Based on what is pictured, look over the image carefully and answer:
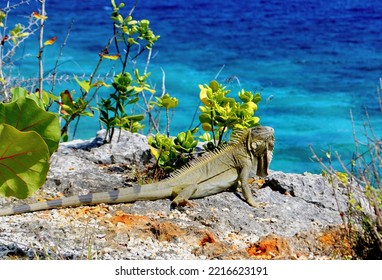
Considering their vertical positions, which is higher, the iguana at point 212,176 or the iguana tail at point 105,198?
the iguana at point 212,176

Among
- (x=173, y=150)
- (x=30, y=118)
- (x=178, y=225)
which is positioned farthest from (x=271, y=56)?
(x=30, y=118)

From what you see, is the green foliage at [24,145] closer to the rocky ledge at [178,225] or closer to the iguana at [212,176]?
the rocky ledge at [178,225]

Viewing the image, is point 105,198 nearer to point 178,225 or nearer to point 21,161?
point 178,225

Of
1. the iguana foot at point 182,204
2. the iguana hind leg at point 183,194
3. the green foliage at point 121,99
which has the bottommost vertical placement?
the iguana foot at point 182,204

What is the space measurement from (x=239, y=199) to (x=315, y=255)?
0.82 m

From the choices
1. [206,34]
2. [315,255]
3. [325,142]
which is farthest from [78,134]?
[315,255]

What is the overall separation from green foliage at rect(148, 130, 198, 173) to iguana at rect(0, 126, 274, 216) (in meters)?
0.13

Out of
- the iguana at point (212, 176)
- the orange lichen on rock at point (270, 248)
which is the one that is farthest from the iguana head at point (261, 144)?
the orange lichen on rock at point (270, 248)

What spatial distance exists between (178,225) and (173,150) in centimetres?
81

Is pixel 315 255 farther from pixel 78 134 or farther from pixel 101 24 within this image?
pixel 101 24

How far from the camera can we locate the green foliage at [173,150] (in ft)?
15.2

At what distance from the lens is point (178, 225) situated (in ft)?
13.1

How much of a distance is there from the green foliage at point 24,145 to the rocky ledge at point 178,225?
236mm

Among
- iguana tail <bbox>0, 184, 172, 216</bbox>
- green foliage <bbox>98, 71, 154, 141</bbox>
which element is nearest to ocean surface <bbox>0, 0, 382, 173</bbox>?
green foliage <bbox>98, 71, 154, 141</bbox>
